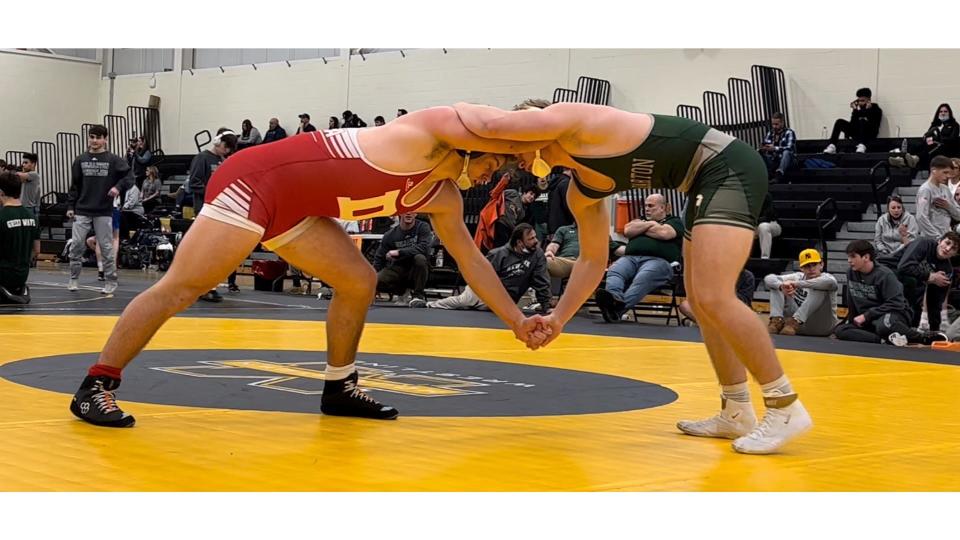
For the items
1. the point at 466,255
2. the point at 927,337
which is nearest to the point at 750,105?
the point at 927,337

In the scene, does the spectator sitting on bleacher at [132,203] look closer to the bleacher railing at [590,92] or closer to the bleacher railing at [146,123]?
the bleacher railing at [146,123]

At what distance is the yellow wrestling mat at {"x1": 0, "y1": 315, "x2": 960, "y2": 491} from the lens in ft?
9.98

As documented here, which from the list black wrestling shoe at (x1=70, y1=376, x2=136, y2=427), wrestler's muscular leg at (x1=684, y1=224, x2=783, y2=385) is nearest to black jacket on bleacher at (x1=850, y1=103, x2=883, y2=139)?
wrestler's muscular leg at (x1=684, y1=224, x2=783, y2=385)

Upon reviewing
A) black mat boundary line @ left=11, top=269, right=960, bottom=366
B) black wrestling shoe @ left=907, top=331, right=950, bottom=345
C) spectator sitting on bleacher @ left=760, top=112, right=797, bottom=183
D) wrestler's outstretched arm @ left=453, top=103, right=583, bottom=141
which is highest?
spectator sitting on bleacher @ left=760, top=112, right=797, bottom=183

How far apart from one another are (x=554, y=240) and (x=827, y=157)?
531 centimetres

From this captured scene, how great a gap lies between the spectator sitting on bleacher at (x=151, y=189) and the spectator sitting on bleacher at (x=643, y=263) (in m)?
13.5

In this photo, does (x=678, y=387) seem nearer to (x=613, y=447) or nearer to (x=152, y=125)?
(x=613, y=447)

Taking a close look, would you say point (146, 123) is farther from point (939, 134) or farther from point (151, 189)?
point (939, 134)

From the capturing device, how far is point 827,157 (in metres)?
15.1

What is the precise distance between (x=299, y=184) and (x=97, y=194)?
7.28m

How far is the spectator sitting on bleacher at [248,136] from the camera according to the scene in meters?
21.3

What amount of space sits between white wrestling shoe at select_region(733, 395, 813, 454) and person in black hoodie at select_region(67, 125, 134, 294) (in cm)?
780

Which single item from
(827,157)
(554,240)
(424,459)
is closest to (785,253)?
(827,157)

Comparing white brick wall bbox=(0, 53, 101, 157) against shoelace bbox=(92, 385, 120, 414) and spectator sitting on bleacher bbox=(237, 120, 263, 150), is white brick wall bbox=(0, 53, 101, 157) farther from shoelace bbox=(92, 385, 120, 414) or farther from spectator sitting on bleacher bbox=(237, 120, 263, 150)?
shoelace bbox=(92, 385, 120, 414)
